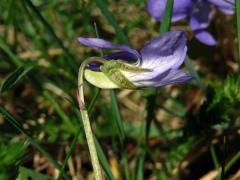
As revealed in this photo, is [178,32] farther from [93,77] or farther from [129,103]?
[129,103]

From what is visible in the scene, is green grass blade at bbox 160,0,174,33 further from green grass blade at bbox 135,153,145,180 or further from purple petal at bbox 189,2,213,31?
purple petal at bbox 189,2,213,31

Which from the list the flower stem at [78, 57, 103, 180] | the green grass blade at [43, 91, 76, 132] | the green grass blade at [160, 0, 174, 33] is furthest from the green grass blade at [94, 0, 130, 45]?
the green grass blade at [43, 91, 76, 132]

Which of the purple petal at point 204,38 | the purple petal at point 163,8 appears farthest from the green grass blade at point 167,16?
the purple petal at point 204,38

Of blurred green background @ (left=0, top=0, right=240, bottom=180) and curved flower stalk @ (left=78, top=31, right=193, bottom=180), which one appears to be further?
blurred green background @ (left=0, top=0, right=240, bottom=180)

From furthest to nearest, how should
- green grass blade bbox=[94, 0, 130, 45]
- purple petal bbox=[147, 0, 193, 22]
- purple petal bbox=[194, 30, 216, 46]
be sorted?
purple petal bbox=[194, 30, 216, 46], purple petal bbox=[147, 0, 193, 22], green grass blade bbox=[94, 0, 130, 45]

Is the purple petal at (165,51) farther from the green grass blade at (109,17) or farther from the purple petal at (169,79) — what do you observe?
the green grass blade at (109,17)

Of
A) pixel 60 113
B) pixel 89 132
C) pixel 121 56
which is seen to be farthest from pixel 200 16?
pixel 89 132

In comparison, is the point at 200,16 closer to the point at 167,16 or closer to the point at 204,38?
the point at 204,38
